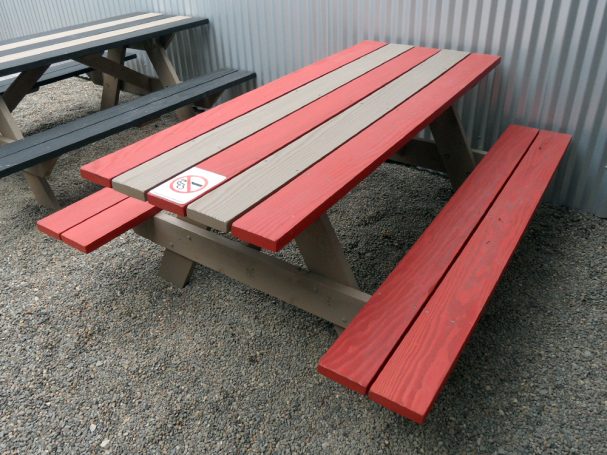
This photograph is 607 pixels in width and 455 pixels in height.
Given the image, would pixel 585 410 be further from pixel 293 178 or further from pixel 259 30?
pixel 259 30

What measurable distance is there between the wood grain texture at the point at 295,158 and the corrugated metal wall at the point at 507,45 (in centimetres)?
63

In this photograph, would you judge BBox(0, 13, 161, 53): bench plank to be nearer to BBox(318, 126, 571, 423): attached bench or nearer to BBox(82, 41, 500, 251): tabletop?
BBox(82, 41, 500, 251): tabletop

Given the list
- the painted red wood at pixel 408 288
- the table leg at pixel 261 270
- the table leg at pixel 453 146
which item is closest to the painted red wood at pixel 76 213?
the table leg at pixel 261 270

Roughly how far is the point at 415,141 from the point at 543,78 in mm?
761

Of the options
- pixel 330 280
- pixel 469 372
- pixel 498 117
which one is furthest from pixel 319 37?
pixel 469 372

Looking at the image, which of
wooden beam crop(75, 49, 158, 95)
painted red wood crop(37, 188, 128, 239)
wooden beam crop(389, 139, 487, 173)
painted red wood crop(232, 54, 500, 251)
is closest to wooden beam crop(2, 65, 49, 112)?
wooden beam crop(75, 49, 158, 95)

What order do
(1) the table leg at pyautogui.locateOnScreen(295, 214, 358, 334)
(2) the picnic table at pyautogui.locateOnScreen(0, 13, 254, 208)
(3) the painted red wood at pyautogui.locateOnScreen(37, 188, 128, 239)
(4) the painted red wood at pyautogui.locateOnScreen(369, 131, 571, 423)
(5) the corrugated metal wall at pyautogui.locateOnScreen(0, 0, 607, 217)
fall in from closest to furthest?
(4) the painted red wood at pyautogui.locateOnScreen(369, 131, 571, 423) → (1) the table leg at pyautogui.locateOnScreen(295, 214, 358, 334) → (3) the painted red wood at pyautogui.locateOnScreen(37, 188, 128, 239) → (5) the corrugated metal wall at pyautogui.locateOnScreen(0, 0, 607, 217) → (2) the picnic table at pyautogui.locateOnScreen(0, 13, 254, 208)

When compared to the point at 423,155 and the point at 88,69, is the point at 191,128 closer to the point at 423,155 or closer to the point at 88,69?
the point at 423,155

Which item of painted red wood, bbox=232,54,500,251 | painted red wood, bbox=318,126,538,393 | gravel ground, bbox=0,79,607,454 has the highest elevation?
painted red wood, bbox=232,54,500,251

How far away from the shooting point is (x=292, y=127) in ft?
6.30

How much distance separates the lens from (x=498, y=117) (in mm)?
2988

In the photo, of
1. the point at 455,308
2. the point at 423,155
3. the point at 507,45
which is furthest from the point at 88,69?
the point at 455,308

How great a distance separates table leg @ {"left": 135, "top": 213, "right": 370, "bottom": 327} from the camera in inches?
73.8

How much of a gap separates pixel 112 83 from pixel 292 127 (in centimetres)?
312
